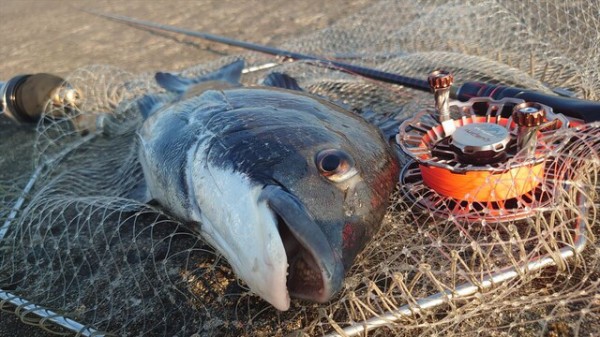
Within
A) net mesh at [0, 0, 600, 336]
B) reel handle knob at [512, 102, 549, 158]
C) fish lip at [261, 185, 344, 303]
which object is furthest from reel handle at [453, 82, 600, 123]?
fish lip at [261, 185, 344, 303]

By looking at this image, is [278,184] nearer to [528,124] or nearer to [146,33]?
[528,124]

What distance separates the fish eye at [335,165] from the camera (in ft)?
5.79

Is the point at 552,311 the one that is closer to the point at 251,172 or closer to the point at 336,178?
the point at 336,178

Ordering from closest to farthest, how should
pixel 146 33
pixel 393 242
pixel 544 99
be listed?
1. pixel 393 242
2. pixel 544 99
3. pixel 146 33

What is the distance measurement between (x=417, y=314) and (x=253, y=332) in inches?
23.7

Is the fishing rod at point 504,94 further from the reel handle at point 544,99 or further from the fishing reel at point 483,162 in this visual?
the fishing reel at point 483,162

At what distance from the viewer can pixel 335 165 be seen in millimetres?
1769

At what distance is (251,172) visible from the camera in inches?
72.6

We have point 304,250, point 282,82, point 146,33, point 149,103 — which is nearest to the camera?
point 304,250

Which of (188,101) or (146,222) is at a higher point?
(188,101)

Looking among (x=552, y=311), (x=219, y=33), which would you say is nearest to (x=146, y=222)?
(x=552, y=311)

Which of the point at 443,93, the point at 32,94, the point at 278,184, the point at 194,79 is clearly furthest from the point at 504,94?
the point at 32,94

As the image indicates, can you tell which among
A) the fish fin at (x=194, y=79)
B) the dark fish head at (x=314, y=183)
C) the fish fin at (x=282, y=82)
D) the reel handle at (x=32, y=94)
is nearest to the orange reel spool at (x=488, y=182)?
the dark fish head at (x=314, y=183)

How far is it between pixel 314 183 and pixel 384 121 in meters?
1.38
